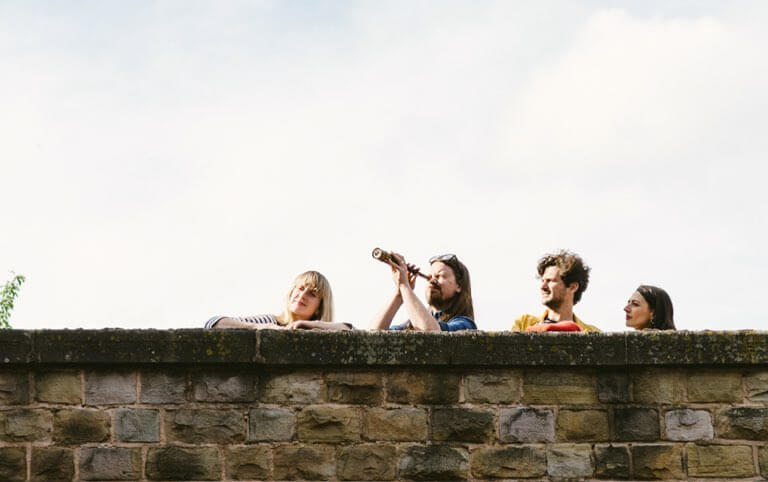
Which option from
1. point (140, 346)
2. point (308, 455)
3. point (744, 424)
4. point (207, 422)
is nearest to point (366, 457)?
point (308, 455)

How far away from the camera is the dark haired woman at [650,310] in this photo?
699cm

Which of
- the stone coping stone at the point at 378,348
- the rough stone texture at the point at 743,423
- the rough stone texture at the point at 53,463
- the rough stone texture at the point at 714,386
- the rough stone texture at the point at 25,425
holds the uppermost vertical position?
the stone coping stone at the point at 378,348

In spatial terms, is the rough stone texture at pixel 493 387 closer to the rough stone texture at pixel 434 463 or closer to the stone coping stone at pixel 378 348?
the stone coping stone at pixel 378 348

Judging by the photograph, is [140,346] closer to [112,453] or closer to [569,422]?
[112,453]

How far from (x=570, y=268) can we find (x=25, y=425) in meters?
3.13

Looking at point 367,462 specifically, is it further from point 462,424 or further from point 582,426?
point 582,426

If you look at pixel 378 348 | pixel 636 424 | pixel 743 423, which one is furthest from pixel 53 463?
pixel 743 423

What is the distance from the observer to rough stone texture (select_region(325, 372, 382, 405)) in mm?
6332

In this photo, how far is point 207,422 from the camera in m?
6.29

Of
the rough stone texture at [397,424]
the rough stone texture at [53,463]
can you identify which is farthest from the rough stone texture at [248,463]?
the rough stone texture at [53,463]

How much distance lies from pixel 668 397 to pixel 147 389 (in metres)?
2.74

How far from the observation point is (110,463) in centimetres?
625

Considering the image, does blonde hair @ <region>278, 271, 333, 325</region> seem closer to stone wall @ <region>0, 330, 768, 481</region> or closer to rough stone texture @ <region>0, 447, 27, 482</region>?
stone wall @ <region>0, 330, 768, 481</region>

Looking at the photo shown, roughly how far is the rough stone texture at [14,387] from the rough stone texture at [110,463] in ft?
1.43
